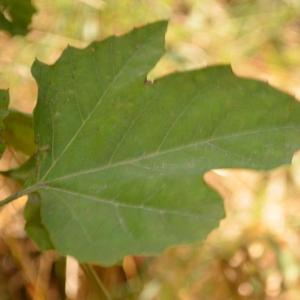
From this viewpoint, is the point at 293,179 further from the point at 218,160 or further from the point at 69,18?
the point at 218,160

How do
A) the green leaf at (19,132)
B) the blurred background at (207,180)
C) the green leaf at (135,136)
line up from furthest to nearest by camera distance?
the blurred background at (207,180) → the green leaf at (19,132) → the green leaf at (135,136)

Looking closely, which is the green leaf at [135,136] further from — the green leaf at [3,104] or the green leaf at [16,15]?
the green leaf at [16,15]

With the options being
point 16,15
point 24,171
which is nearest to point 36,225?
point 24,171

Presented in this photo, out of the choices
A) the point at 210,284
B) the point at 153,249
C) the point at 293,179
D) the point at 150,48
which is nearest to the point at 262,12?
the point at 293,179

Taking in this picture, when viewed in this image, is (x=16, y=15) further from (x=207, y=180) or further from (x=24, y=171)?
(x=207, y=180)

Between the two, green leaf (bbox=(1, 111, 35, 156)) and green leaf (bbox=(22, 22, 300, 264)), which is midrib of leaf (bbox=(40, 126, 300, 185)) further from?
green leaf (bbox=(1, 111, 35, 156))

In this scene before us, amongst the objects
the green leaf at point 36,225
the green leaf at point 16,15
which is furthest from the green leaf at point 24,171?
the green leaf at point 16,15

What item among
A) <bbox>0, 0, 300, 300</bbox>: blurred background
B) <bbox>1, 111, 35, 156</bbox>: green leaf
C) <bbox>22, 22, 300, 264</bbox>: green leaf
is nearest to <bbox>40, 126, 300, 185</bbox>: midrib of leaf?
<bbox>22, 22, 300, 264</bbox>: green leaf
